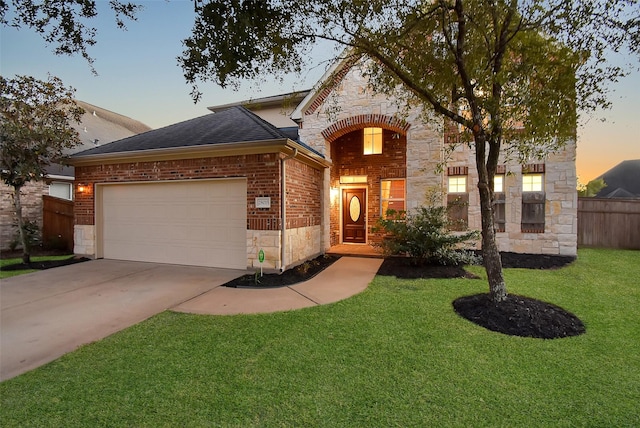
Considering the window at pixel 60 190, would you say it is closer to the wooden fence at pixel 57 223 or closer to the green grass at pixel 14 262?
the wooden fence at pixel 57 223

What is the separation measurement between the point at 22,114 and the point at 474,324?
10828 mm

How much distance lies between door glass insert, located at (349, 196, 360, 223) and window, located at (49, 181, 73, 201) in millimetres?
11271

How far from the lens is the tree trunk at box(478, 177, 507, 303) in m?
4.51

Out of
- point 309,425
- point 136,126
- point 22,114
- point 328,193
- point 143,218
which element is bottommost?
point 309,425

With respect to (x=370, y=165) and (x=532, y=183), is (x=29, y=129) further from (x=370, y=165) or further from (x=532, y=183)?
(x=532, y=183)

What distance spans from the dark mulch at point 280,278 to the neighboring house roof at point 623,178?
73.6ft

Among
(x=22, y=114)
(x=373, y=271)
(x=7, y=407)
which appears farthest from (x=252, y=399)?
(x=22, y=114)

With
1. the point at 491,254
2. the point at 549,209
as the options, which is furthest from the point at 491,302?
the point at 549,209

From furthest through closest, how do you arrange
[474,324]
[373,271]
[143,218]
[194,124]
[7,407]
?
1. [194,124]
2. [143,218]
3. [373,271]
4. [474,324]
5. [7,407]

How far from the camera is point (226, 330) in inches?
148

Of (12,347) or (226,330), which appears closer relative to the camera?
(12,347)

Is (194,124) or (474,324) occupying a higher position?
(194,124)

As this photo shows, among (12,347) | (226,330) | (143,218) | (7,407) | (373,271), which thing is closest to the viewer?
(7,407)

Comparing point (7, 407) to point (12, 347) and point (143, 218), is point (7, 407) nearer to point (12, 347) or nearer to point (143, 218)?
point (12, 347)
